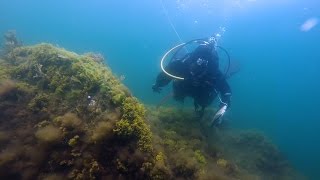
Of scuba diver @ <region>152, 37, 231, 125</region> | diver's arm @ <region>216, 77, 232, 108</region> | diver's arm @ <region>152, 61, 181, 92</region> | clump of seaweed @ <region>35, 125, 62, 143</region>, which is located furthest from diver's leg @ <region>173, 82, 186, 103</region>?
clump of seaweed @ <region>35, 125, 62, 143</region>

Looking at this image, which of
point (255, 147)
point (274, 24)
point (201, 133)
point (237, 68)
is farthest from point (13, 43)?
point (274, 24)

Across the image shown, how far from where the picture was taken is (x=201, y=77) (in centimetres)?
802

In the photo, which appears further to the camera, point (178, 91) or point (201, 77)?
point (178, 91)

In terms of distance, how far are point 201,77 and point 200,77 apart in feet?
0.09

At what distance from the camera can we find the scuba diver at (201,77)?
319 inches

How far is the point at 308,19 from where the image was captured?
161ft

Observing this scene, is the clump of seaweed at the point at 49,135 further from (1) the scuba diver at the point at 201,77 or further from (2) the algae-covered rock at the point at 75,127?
(1) the scuba diver at the point at 201,77

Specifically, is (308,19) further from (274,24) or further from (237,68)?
(237,68)

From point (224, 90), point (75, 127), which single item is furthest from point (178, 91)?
point (75, 127)

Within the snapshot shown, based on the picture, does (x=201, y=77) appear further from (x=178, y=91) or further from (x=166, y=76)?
(x=166, y=76)

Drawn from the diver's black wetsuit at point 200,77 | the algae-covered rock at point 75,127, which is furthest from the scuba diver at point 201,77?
the algae-covered rock at point 75,127

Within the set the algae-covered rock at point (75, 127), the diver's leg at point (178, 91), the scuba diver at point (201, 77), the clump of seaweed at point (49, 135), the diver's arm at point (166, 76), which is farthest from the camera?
the diver's arm at point (166, 76)

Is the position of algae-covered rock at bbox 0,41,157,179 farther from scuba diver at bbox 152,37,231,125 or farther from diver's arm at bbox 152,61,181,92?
diver's arm at bbox 152,61,181,92

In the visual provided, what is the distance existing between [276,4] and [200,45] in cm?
4781
